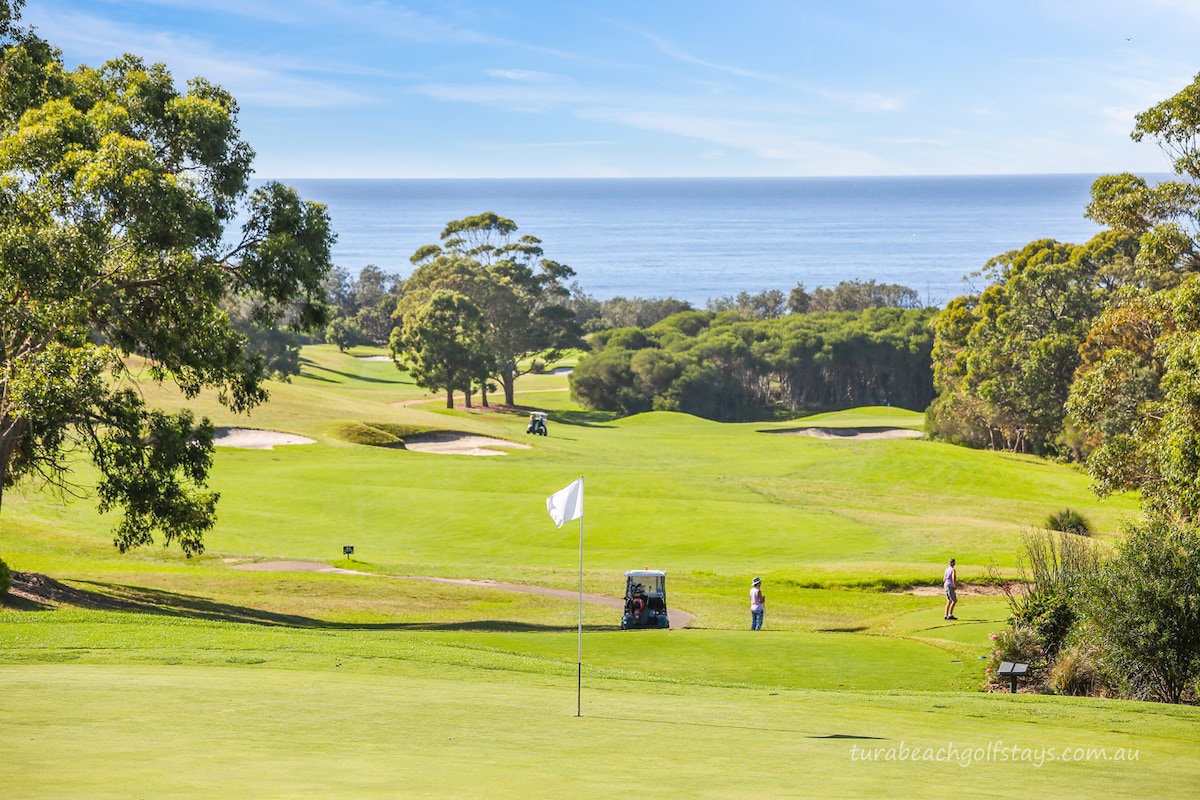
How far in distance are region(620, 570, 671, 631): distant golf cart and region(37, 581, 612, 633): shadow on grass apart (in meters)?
0.74

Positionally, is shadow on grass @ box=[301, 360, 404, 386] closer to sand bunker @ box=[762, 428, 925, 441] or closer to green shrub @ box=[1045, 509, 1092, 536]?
sand bunker @ box=[762, 428, 925, 441]

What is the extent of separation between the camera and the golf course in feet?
33.1

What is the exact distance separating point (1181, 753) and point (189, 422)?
77.1 ft

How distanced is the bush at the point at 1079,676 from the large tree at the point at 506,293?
7777cm

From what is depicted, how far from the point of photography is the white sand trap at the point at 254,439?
5744 cm

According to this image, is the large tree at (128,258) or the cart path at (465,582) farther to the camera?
the cart path at (465,582)

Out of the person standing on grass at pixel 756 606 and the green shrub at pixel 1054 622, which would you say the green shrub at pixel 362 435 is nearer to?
the person standing on grass at pixel 756 606

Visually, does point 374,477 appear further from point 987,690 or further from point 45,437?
point 987,690

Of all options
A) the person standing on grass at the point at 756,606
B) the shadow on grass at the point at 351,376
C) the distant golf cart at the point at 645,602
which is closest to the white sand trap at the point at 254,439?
the distant golf cart at the point at 645,602

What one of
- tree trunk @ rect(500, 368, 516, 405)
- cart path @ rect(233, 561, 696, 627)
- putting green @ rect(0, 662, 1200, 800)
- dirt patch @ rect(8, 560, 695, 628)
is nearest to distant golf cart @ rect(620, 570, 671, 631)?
dirt patch @ rect(8, 560, 695, 628)

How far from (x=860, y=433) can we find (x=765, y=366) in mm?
32744

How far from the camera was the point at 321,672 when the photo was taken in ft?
54.2

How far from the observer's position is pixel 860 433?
85.8 metres

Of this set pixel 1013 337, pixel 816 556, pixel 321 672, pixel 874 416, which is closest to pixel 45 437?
pixel 321 672
